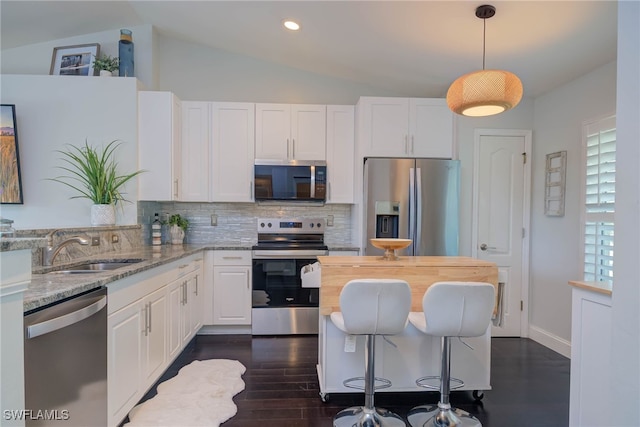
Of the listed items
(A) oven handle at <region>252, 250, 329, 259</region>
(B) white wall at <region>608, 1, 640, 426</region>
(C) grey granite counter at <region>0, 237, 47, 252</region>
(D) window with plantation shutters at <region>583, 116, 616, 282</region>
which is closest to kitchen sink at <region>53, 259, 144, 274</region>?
(A) oven handle at <region>252, 250, 329, 259</region>

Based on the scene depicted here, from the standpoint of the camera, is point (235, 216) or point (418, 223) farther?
point (235, 216)

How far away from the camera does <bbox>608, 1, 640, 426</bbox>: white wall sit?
42.4 inches

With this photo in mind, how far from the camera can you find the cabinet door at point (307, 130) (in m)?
3.65

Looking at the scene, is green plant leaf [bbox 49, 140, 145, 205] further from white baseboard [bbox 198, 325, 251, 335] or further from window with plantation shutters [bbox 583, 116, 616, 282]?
window with plantation shutters [bbox 583, 116, 616, 282]

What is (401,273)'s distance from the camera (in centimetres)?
206

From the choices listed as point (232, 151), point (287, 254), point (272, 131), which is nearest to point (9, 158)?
point (232, 151)

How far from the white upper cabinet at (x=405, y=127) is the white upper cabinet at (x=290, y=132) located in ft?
1.64

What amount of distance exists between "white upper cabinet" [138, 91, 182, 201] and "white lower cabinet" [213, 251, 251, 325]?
2.96 ft

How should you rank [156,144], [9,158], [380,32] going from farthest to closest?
[156,144]
[9,158]
[380,32]

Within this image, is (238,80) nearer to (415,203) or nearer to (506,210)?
(415,203)

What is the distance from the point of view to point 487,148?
11.4 feet

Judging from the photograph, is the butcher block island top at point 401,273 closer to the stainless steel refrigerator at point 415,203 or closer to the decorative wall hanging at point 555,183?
the stainless steel refrigerator at point 415,203

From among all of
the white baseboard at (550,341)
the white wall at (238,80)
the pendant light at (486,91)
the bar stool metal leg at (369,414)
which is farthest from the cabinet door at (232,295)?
the white baseboard at (550,341)

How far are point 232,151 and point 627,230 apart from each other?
335 cm
